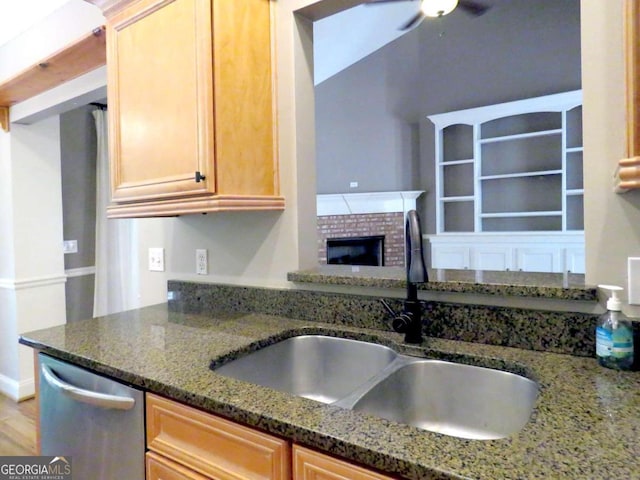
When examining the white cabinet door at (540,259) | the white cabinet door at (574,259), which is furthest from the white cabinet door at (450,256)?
the white cabinet door at (574,259)

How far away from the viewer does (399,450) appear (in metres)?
0.69

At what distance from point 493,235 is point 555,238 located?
27.5 inches

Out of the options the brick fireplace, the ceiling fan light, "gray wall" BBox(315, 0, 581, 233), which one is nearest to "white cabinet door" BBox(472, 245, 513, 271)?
"gray wall" BBox(315, 0, 581, 233)

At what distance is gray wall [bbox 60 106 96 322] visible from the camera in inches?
151

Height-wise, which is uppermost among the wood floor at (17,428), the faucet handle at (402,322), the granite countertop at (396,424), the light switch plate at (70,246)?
the light switch plate at (70,246)

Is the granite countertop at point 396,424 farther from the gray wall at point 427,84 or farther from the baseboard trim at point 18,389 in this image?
the gray wall at point 427,84

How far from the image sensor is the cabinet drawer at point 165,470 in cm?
99

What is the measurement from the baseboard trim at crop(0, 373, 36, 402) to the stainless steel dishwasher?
229 centimetres

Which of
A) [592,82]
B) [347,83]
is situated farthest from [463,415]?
[347,83]

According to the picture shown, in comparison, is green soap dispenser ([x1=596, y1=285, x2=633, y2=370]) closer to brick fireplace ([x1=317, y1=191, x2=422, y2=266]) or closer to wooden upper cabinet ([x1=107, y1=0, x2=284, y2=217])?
wooden upper cabinet ([x1=107, y1=0, x2=284, y2=217])

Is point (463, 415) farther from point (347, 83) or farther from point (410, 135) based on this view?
point (347, 83)

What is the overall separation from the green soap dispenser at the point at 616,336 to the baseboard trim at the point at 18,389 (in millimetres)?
3654

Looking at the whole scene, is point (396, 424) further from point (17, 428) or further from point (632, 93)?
point (17, 428)

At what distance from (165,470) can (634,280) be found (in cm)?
125
